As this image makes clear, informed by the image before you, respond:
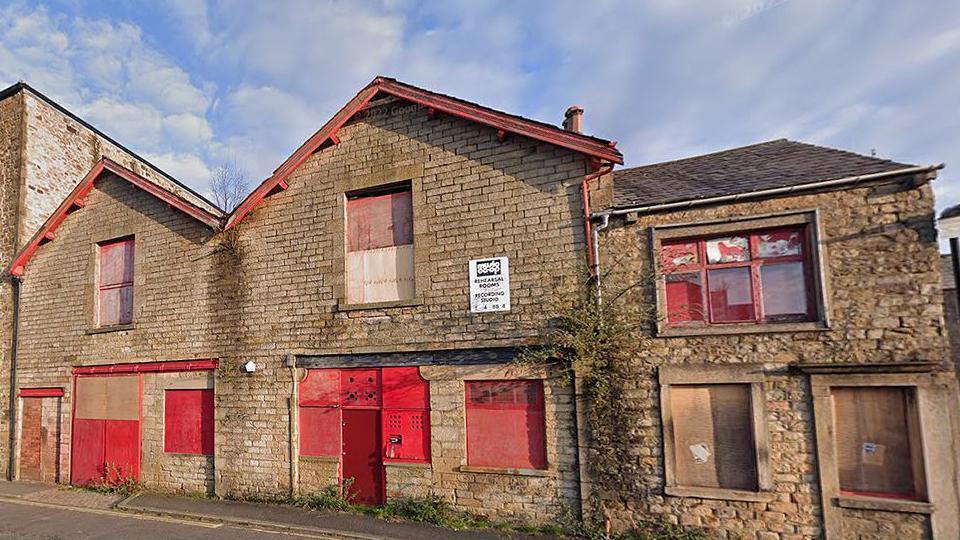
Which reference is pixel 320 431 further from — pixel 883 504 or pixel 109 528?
pixel 883 504

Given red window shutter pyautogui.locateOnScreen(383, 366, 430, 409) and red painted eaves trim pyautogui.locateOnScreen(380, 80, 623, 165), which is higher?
red painted eaves trim pyautogui.locateOnScreen(380, 80, 623, 165)

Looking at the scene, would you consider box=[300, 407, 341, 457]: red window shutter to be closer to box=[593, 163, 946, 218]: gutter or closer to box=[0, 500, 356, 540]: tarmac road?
box=[0, 500, 356, 540]: tarmac road

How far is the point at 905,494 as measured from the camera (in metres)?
6.82

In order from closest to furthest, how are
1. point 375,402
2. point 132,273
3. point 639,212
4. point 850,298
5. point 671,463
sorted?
point 850,298 → point 671,463 → point 639,212 → point 375,402 → point 132,273

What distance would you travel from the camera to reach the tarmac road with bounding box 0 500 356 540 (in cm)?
841

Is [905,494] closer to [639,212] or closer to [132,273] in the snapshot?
[639,212]

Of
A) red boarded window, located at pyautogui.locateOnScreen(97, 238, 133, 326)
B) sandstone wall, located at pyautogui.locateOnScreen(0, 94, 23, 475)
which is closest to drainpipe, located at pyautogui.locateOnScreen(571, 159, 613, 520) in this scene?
red boarded window, located at pyautogui.locateOnScreen(97, 238, 133, 326)

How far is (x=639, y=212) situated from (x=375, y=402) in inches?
220

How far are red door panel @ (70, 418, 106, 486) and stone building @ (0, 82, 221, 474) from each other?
212 centimetres

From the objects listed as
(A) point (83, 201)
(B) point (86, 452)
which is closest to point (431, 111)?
(A) point (83, 201)

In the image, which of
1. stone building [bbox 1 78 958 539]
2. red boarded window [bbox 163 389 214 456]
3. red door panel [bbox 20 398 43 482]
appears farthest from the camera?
red door panel [bbox 20 398 43 482]

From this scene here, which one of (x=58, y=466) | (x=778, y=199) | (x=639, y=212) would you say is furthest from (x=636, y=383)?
(x=58, y=466)

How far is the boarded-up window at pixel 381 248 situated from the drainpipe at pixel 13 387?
9988mm

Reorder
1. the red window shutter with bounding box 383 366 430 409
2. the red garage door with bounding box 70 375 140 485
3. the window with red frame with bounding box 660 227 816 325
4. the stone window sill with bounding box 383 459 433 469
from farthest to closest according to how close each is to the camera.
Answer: the red garage door with bounding box 70 375 140 485, the red window shutter with bounding box 383 366 430 409, the stone window sill with bounding box 383 459 433 469, the window with red frame with bounding box 660 227 816 325
